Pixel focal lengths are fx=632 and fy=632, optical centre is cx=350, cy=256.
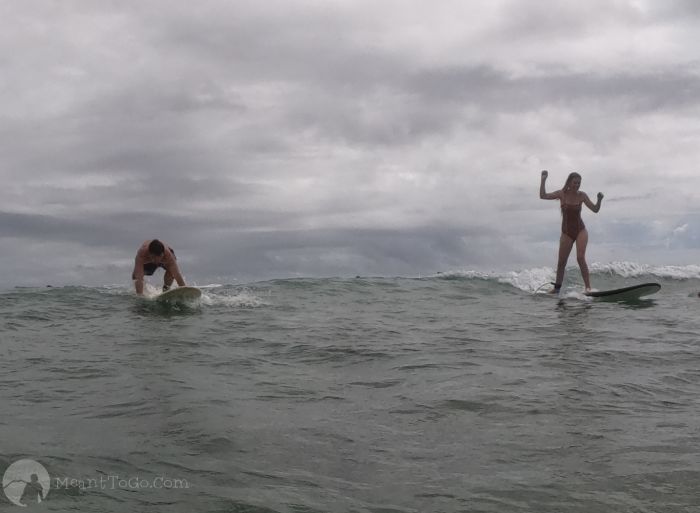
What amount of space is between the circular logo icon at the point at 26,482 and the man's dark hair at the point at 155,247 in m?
11.6

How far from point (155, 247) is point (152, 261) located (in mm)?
558

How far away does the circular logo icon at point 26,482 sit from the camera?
12.1 feet

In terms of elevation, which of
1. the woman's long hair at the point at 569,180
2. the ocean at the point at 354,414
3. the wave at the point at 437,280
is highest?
the woman's long hair at the point at 569,180

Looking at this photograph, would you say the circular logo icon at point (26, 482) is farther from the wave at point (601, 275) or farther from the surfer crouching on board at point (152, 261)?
the wave at point (601, 275)

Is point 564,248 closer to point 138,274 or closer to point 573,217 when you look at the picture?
point 573,217

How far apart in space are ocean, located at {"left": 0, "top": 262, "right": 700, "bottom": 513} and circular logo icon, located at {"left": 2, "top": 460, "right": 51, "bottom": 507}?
0.02 metres

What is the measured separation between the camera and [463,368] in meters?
7.59

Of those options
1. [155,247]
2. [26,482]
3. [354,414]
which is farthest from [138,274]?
[26,482]

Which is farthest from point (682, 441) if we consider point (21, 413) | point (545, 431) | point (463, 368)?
point (21, 413)

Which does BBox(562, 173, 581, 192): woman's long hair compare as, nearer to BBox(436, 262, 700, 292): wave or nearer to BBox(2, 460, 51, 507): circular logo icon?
BBox(436, 262, 700, 292): wave

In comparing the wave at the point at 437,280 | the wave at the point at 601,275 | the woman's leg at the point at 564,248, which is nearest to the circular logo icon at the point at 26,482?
the wave at the point at 437,280

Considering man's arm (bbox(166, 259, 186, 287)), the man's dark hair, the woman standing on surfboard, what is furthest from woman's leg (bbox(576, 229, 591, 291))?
the man's dark hair

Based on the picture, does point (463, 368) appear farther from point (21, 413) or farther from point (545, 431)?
point (21, 413)

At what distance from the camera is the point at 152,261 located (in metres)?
15.9
